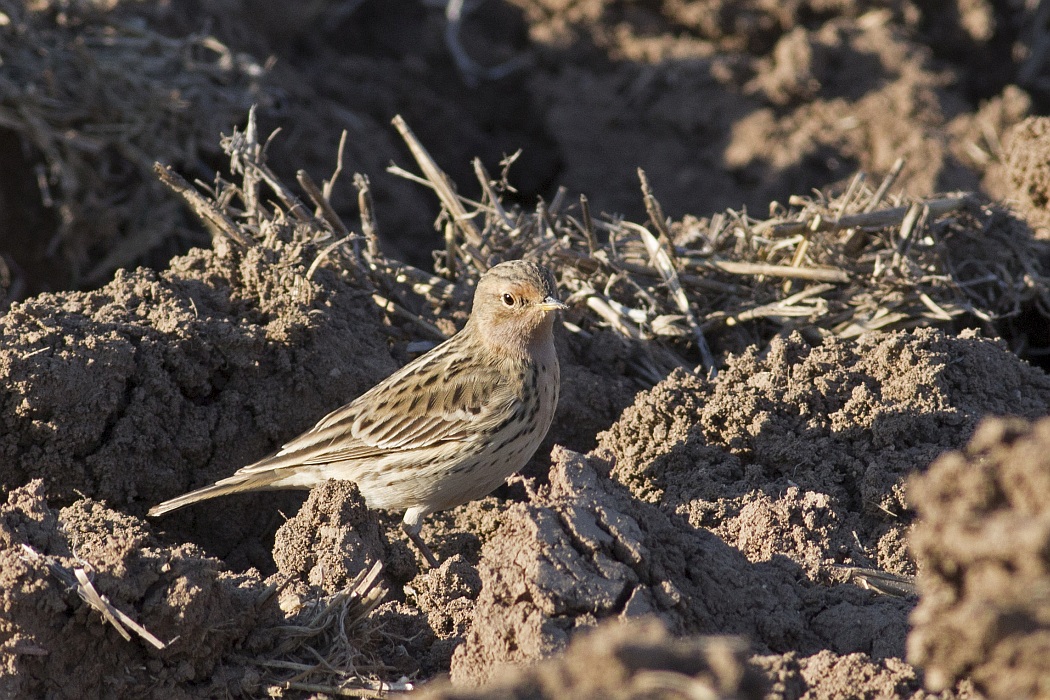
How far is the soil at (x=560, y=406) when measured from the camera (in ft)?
12.6

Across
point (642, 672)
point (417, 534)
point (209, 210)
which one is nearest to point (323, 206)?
point (209, 210)

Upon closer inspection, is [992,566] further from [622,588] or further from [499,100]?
[499,100]

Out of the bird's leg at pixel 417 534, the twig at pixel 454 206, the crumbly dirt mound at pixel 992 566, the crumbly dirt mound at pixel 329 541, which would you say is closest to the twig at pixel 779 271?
the twig at pixel 454 206

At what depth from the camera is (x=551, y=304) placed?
19.9 ft

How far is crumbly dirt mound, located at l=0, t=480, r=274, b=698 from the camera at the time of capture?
4168 millimetres

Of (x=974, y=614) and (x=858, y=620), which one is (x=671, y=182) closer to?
(x=858, y=620)

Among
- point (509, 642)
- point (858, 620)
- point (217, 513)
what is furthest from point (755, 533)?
point (217, 513)

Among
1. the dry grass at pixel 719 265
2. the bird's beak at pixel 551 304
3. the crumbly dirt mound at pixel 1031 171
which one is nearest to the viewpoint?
the bird's beak at pixel 551 304

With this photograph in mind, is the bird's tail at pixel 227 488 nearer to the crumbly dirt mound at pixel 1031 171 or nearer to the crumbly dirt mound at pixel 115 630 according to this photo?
the crumbly dirt mound at pixel 115 630

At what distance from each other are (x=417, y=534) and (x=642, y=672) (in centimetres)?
367

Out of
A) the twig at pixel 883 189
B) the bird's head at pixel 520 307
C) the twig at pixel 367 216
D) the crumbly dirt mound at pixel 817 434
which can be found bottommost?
the crumbly dirt mound at pixel 817 434

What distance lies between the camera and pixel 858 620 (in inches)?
177

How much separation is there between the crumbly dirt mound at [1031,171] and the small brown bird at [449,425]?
12.7 feet

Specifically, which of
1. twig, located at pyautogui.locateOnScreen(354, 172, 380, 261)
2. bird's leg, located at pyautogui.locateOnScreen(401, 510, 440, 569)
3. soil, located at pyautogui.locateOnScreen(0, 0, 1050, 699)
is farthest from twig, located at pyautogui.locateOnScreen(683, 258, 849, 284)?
bird's leg, located at pyautogui.locateOnScreen(401, 510, 440, 569)
